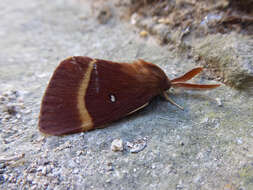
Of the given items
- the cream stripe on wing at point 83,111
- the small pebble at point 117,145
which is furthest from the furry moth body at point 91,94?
the small pebble at point 117,145

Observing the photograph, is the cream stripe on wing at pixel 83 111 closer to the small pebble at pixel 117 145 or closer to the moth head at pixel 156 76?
the small pebble at pixel 117 145

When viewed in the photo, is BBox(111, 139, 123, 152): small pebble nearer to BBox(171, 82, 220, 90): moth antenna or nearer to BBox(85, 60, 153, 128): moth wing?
BBox(85, 60, 153, 128): moth wing

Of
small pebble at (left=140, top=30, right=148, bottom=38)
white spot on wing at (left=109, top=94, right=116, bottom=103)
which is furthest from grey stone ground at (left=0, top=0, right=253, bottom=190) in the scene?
small pebble at (left=140, top=30, right=148, bottom=38)

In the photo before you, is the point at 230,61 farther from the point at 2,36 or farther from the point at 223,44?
the point at 2,36

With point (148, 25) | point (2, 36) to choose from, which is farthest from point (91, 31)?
point (2, 36)

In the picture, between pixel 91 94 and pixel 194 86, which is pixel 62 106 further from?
pixel 194 86
